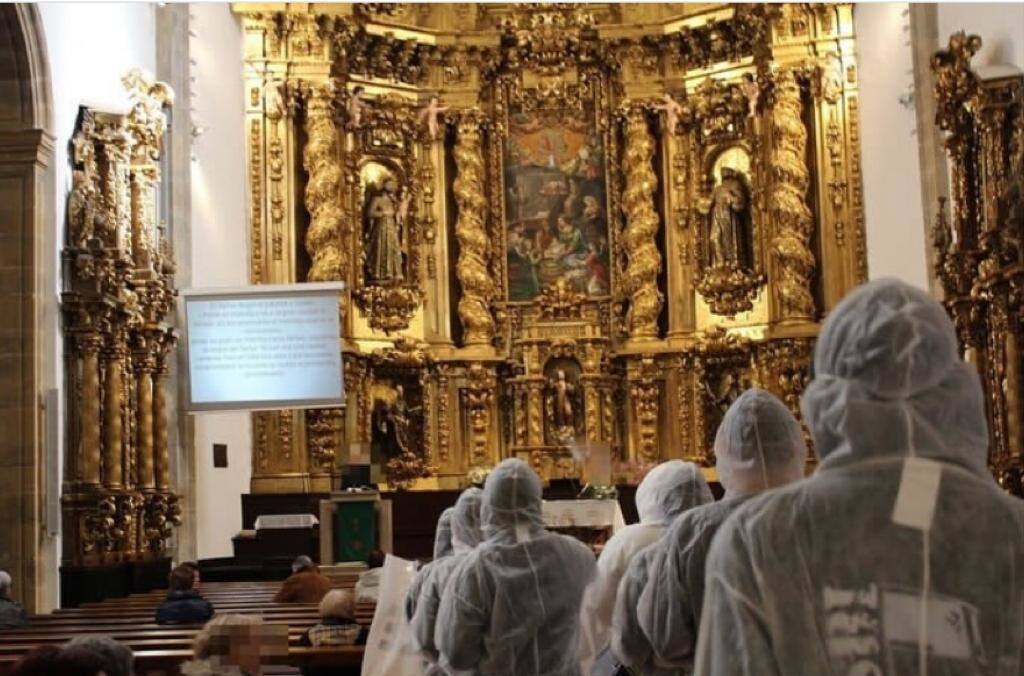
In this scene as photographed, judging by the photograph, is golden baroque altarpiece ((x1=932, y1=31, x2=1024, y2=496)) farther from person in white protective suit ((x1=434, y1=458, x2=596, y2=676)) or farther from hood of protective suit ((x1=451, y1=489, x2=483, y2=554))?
person in white protective suit ((x1=434, y1=458, x2=596, y2=676))

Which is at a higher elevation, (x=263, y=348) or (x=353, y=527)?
(x=263, y=348)

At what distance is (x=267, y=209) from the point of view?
20.6 metres

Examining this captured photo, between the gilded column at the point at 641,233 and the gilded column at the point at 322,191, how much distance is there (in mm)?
4134

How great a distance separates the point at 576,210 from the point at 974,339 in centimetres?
949

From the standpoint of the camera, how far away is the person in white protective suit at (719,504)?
4.13m

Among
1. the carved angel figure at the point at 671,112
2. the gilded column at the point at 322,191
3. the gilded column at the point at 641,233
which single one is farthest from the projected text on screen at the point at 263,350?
the carved angel figure at the point at 671,112

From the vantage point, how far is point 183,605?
362 inches

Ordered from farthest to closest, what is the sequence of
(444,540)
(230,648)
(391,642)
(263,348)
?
(263,348), (391,642), (444,540), (230,648)

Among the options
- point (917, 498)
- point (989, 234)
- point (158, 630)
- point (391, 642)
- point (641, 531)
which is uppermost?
point (989, 234)

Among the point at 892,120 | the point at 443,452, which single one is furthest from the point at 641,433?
the point at 892,120

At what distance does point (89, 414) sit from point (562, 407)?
8960 mm

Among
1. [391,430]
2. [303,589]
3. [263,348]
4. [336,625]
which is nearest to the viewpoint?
[336,625]

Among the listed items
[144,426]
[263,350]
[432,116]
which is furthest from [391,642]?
[432,116]

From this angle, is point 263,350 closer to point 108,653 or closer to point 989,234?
point 989,234
